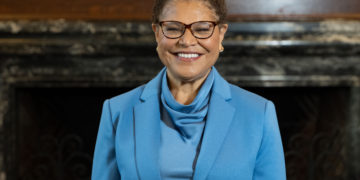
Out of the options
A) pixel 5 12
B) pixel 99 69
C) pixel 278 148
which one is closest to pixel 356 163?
pixel 278 148

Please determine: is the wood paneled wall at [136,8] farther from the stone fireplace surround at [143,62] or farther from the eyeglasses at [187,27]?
the eyeglasses at [187,27]

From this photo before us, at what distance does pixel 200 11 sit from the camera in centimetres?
69

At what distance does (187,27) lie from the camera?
69 cm

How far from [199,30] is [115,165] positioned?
312mm

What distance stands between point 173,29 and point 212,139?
0.21m


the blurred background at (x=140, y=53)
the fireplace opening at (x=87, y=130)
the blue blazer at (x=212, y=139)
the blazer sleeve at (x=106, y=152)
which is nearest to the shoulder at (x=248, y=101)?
the blue blazer at (x=212, y=139)

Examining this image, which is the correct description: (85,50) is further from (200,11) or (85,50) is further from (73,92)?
(200,11)

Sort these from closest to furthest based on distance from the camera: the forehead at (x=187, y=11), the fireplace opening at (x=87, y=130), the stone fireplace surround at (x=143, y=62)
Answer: the forehead at (x=187, y=11), the stone fireplace surround at (x=143, y=62), the fireplace opening at (x=87, y=130)

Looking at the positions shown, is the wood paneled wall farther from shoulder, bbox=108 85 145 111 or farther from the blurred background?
shoulder, bbox=108 85 145 111

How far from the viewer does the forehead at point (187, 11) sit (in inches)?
27.0

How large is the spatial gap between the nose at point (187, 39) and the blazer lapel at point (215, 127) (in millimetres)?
114

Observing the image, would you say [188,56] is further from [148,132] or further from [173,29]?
[148,132]

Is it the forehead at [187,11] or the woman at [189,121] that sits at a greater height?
the forehead at [187,11]

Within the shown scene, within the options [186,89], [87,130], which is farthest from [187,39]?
[87,130]
